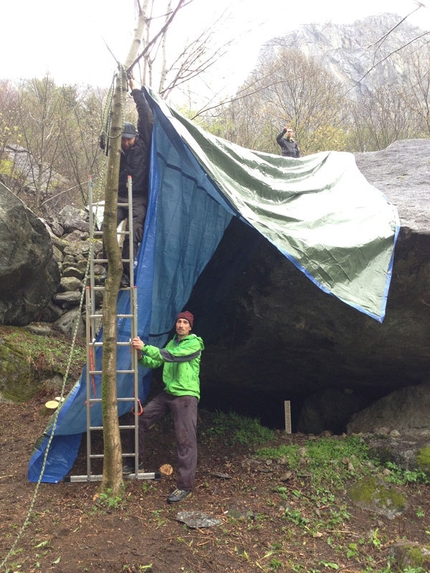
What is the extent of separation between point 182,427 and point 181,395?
0.28 m

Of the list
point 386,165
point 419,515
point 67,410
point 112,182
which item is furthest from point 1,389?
point 386,165

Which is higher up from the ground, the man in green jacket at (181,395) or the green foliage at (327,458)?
the man in green jacket at (181,395)

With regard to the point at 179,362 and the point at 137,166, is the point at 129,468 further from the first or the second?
the point at 137,166

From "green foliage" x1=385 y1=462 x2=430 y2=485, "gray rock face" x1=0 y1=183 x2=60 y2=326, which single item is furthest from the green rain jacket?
"gray rock face" x1=0 y1=183 x2=60 y2=326

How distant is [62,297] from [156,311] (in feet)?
15.2

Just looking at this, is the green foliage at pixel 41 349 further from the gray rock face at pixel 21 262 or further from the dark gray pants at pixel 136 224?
the dark gray pants at pixel 136 224

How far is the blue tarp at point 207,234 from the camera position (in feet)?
13.2

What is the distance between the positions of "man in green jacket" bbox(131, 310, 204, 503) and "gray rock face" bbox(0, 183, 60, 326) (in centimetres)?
381

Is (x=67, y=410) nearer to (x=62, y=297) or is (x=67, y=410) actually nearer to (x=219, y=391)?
(x=219, y=391)

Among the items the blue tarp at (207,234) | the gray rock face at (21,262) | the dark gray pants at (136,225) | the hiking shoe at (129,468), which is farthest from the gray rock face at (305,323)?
the gray rock face at (21,262)

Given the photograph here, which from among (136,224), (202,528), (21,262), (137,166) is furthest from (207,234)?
(21,262)

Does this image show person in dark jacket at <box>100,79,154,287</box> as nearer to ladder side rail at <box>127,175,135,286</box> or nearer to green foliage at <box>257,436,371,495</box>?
ladder side rail at <box>127,175,135,286</box>

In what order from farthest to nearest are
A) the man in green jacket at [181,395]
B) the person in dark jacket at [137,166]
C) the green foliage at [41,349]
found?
the green foliage at [41,349], the person in dark jacket at [137,166], the man in green jacket at [181,395]

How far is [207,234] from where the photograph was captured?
4891mm
